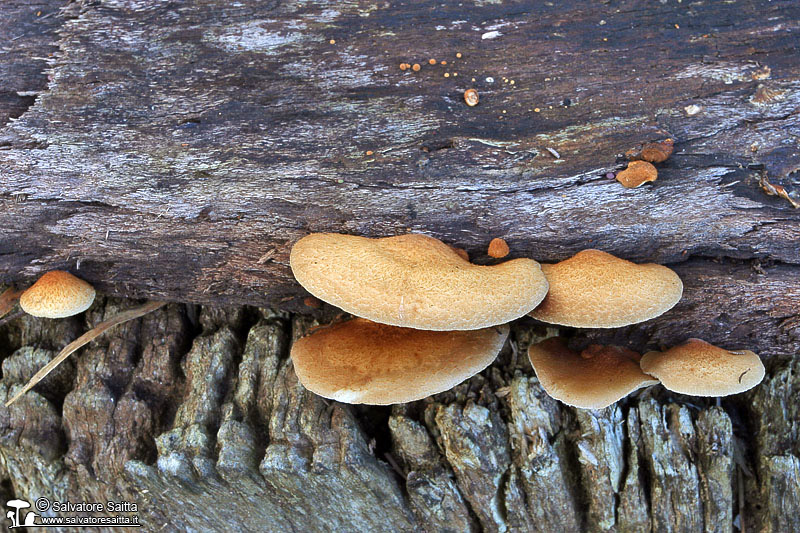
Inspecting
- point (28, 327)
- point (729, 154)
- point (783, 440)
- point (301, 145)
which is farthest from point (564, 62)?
point (28, 327)

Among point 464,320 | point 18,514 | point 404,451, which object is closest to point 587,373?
point 464,320

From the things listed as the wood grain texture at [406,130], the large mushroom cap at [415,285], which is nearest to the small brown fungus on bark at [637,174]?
the wood grain texture at [406,130]

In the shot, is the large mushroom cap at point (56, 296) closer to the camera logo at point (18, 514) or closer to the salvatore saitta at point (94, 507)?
the salvatore saitta at point (94, 507)

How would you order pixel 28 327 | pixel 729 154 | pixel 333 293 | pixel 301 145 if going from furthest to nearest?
1. pixel 28 327
2. pixel 301 145
3. pixel 729 154
4. pixel 333 293

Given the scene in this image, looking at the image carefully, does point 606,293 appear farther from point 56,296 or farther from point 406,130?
point 56,296

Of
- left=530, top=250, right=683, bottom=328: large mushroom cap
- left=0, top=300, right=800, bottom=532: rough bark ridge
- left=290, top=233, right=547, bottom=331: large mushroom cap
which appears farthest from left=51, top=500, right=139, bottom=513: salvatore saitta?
left=530, top=250, right=683, bottom=328: large mushroom cap

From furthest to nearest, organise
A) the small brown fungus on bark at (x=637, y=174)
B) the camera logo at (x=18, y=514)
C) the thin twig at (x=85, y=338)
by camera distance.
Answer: the camera logo at (x=18, y=514), the thin twig at (x=85, y=338), the small brown fungus on bark at (x=637, y=174)

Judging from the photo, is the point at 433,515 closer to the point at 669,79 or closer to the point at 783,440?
the point at 783,440
